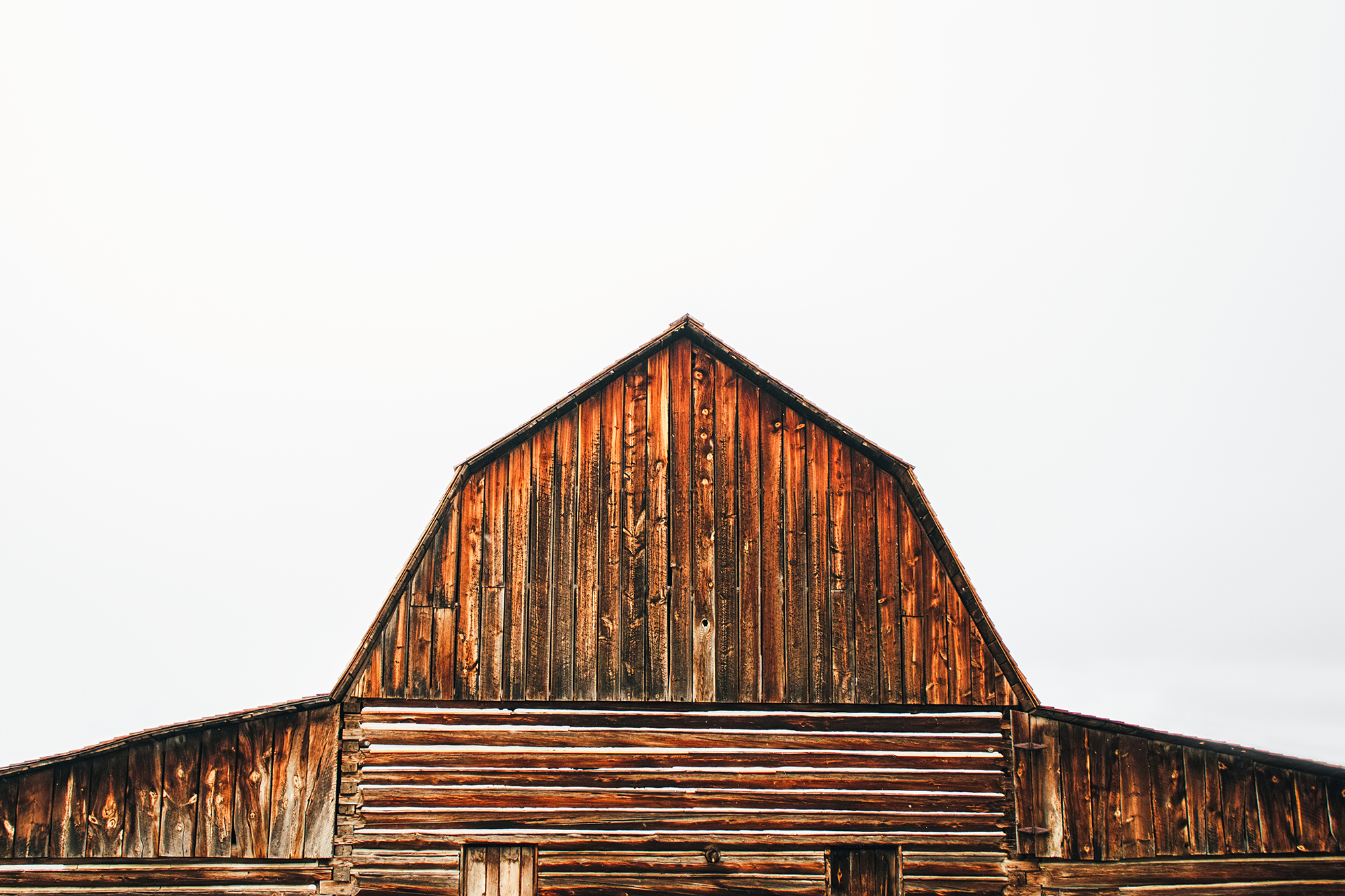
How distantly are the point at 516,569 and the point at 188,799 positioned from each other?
4515mm

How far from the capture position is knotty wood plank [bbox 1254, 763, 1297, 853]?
1053 cm

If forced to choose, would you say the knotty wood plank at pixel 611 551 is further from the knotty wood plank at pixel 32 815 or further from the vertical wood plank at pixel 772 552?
the knotty wood plank at pixel 32 815

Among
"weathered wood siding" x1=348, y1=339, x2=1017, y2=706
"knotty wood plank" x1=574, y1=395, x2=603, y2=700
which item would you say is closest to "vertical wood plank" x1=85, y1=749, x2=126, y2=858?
"weathered wood siding" x1=348, y1=339, x2=1017, y2=706

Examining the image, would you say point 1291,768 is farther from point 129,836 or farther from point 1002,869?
point 129,836

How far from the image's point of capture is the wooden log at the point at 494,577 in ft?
33.8

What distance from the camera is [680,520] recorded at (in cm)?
1075


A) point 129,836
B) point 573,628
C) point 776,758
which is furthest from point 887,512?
point 129,836

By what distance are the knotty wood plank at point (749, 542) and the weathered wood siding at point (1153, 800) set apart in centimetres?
331

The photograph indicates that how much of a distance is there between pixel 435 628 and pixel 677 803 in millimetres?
3538

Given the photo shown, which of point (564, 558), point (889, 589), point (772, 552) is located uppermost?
point (772, 552)

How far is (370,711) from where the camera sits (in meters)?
10.3

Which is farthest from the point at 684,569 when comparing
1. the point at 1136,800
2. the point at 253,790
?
the point at 1136,800

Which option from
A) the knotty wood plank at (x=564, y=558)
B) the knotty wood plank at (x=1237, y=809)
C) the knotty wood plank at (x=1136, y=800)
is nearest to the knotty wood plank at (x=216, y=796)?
the knotty wood plank at (x=564, y=558)

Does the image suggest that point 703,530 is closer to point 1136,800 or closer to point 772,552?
point 772,552
